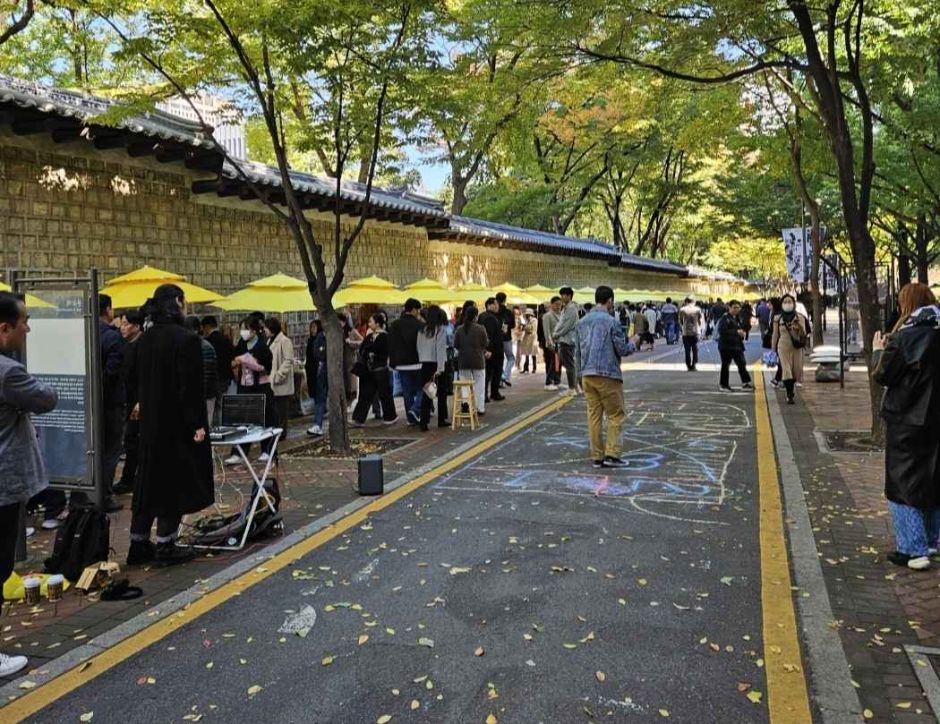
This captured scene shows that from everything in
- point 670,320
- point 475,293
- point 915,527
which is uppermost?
point 475,293

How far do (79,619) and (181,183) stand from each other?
9252 millimetres

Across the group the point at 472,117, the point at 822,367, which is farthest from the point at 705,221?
the point at 472,117

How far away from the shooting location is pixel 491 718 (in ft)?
11.5

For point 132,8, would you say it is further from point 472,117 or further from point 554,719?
point 554,719

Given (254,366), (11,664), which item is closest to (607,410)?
(254,366)

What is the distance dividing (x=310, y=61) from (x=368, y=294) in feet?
18.9

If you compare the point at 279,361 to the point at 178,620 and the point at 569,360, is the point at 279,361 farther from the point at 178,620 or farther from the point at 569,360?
the point at 569,360

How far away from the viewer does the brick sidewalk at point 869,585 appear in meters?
3.73

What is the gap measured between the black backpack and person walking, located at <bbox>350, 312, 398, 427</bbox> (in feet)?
22.4

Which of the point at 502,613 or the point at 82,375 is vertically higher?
the point at 82,375

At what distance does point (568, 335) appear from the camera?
1583 cm

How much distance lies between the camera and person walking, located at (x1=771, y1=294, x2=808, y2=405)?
1369 cm

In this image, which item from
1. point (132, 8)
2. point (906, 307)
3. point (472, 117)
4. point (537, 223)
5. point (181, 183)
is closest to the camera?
point (906, 307)

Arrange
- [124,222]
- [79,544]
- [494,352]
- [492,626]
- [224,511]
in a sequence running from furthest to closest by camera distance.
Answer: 1. [494,352]
2. [124,222]
3. [224,511]
4. [79,544]
5. [492,626]
